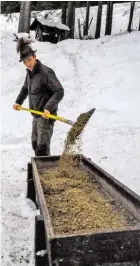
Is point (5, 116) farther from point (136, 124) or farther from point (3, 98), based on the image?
point (136, 124)

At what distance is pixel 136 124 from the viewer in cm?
1044

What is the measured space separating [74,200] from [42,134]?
6.59 feet

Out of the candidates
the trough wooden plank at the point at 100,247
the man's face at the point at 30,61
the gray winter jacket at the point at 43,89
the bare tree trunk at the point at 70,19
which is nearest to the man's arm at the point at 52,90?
the gray winter jacket at the point at 43,89

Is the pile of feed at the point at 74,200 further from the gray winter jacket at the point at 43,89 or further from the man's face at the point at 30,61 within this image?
the man's face at the point at 30,61

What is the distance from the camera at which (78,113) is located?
11742 mm

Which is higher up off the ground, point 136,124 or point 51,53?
point 51,53

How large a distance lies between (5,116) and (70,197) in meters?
6.68

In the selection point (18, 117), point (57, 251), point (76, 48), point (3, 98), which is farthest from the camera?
point (76, 48)

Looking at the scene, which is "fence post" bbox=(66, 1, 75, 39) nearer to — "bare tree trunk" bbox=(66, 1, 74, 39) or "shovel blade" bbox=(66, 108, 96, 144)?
"bare tree trunk" bbox=(66, 1, 74, 39)

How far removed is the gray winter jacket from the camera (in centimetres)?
620

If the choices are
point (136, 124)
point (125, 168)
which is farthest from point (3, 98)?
point (125, 168)

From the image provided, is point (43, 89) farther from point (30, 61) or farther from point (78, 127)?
point (78, 127)

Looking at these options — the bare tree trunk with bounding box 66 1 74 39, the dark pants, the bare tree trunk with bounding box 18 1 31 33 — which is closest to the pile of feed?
the dark pants

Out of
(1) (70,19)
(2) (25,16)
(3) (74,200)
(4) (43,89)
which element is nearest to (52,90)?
(4) (43,89)
